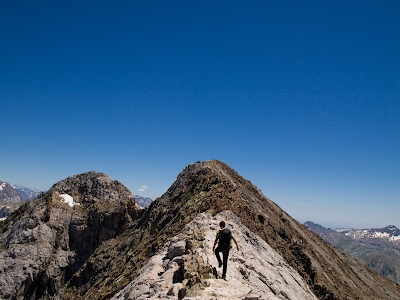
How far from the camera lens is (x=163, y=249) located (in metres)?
23.7

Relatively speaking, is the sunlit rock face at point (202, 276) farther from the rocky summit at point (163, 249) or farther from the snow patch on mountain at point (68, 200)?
the snow patch on mountain at point (68, 200)

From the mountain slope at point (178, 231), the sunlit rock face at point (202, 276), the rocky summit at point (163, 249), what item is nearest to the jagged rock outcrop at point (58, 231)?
the rocky summit at point (163, 249)

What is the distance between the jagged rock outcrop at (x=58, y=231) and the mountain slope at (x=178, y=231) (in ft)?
15.9

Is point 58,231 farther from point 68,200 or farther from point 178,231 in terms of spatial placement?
point 178,231

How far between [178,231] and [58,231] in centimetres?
3703

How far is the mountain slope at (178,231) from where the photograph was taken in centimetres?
3073

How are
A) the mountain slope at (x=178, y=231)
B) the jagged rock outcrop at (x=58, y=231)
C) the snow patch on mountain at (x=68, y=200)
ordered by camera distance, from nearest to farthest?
the mountain slope at (x=178, y=231) < the jagged rock outcrop at (x=58, y=231) < the snow patch on mountain at (x=68, y=200)

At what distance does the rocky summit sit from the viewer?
56.2 ft

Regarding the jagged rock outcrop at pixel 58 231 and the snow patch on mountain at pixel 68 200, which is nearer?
the jagged rock outcrop at pixel 58 231

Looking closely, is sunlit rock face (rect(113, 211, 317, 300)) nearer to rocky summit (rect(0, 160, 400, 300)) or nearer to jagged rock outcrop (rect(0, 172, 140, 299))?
rocky summit (rect(0, 160, 400, 300))

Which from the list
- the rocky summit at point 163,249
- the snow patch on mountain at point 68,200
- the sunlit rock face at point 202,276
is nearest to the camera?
the sunlit rock face at point 202,276

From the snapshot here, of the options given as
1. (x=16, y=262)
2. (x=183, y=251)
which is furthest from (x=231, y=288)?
(x=16, y=262)

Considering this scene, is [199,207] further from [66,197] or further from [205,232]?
[66,197]

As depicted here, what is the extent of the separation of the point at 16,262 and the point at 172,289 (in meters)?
46.0
